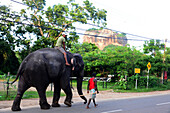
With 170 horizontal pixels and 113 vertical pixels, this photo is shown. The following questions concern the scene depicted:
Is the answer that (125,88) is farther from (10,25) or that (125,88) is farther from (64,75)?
(10,25)

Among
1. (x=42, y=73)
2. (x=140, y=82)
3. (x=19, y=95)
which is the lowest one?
(x=140, y=82)

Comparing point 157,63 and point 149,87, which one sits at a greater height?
point 157,63

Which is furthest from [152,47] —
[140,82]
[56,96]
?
[56,96]

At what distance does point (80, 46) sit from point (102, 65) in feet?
24.5

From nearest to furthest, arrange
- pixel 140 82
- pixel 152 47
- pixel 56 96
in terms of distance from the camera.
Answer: pixel 56 96 < pixel 140 82 < pixel 152 47

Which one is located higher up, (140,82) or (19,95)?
(19,95)

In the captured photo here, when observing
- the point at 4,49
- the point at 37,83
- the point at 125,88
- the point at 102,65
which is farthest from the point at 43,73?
the point at 4,49

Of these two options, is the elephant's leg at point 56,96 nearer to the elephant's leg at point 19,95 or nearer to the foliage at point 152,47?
the elephant's leg at point 19,95

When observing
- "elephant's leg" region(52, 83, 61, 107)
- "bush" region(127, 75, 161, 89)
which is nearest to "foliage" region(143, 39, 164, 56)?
"bush" region(127, 75, 161, 89)

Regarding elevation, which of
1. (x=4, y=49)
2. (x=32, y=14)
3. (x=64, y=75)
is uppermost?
(x=32, y=14)

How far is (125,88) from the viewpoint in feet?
68.9

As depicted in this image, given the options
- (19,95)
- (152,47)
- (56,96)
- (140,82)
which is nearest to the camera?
(19,95)

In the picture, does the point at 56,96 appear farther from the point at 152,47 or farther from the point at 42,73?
the point at 152,47

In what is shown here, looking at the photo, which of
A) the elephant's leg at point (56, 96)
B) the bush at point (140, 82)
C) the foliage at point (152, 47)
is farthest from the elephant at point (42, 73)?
the foliage at point (152, 47)
